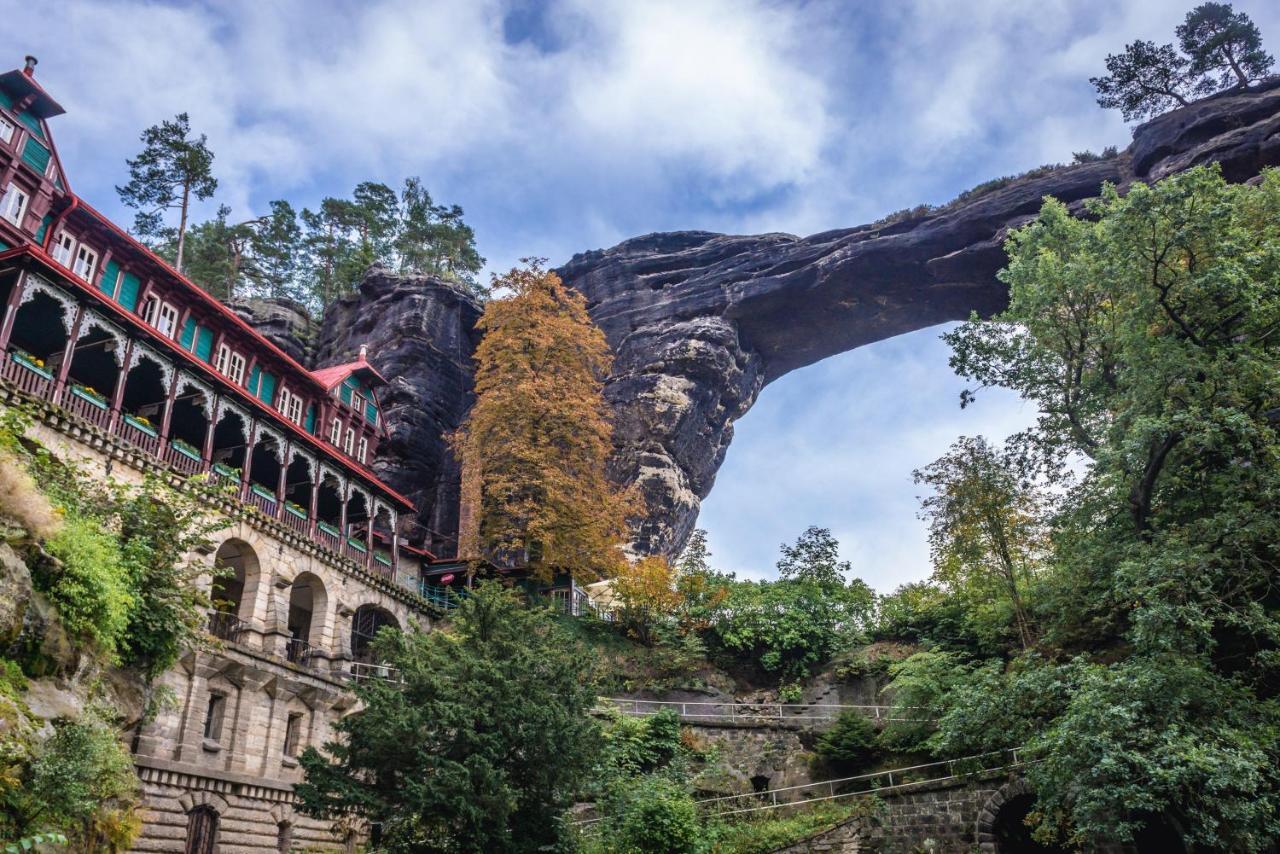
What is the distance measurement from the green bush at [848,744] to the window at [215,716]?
1685cm

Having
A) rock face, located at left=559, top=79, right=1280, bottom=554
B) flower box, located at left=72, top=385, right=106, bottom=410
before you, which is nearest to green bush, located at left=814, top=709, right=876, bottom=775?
rock face, located at left=559, top=79, right=1280, bottom=554

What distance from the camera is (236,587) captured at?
2995 centimetres

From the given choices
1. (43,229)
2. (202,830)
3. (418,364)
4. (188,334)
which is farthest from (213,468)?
(418,364)

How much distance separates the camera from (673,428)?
151ft

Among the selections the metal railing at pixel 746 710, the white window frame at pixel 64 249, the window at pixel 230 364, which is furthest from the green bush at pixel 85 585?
the window at pixel 230 364

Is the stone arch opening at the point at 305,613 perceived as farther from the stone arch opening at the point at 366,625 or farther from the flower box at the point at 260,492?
the flower box at the point at 260,492

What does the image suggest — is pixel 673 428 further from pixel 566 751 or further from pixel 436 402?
pixel 566 751

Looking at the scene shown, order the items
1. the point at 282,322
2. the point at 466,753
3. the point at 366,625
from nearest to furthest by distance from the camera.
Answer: the point at 466,753, the point at 366,625, the point at 282,322

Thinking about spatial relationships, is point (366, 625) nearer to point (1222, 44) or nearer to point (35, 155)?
point (35, 155)

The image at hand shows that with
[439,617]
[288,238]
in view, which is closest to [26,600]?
[439,617]

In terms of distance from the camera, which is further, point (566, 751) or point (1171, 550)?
point (1171, 550)

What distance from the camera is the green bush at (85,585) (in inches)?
555

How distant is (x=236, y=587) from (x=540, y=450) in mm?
12341

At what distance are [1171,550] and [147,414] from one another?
30.6 metres
